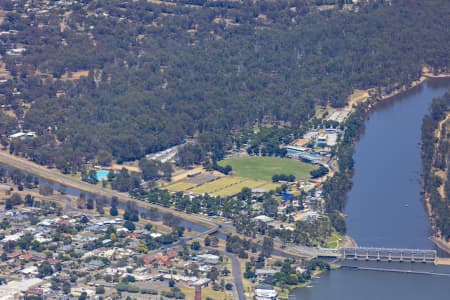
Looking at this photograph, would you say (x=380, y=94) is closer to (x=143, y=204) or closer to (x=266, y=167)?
(x=266, y=167)

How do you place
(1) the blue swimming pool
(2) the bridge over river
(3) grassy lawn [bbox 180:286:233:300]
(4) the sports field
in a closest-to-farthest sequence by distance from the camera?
(3) grassy lawn [bbox 180:286:233:300]
(2) the bridge over river
(4) the sports field
(1) the blue swimming pool

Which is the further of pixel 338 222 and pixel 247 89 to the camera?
pixel 247 89

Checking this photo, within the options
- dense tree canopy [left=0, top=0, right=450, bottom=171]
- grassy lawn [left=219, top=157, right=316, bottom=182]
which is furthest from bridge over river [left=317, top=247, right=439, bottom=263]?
dense tree canopy [left=0, top=0, right=450, bottom=171]

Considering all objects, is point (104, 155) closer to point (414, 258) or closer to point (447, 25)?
point (414, 258)

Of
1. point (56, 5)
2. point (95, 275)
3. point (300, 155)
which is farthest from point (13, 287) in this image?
point (56, 5)

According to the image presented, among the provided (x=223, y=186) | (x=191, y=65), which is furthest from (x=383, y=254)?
(x=191, y=65)

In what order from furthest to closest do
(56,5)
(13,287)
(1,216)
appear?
(56,5)
(1,216)
(13,287)

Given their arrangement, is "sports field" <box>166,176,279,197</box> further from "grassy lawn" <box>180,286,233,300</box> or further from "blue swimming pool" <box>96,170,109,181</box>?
"grassy lawn" <box>180,286,233,300</box>

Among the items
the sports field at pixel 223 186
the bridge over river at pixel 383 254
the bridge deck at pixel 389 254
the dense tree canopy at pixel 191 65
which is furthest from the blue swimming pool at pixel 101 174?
the bridge deck at pixel 389 254
